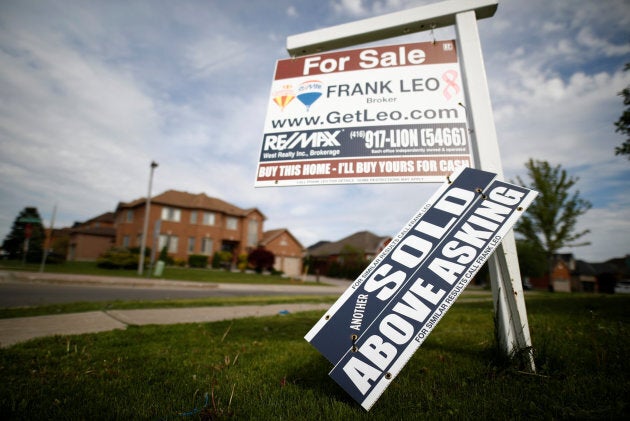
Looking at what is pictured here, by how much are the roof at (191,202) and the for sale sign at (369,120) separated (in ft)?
108

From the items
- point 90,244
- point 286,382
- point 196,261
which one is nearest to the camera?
point 286,382

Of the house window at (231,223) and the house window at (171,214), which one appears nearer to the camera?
the house window at (171,214)

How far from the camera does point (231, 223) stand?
36.2 metres

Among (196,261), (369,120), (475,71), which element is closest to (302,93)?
(369,120)

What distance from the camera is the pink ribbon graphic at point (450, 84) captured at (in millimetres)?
3055

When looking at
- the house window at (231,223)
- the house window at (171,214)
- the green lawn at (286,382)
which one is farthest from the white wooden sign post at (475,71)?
the house window at (231,223)

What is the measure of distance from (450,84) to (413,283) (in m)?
2.38

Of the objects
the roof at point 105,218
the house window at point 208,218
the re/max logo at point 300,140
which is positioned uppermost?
the roof at point 105,218

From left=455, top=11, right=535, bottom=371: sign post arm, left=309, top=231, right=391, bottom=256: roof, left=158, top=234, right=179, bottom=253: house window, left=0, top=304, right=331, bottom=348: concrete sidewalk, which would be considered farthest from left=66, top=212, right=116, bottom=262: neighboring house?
left=455, top=11, right=535, bottom=371: sign post arm

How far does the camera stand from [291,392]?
2010 mm

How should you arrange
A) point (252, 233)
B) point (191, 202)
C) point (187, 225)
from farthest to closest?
point (252, 233) → point (191, 202) → point (187, 225)

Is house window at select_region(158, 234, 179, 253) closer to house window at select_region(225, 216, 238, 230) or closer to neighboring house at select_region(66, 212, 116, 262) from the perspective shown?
house window at select_region(225, 216, 238, 230)

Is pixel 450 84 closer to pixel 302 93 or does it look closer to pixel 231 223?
pixel 302 93

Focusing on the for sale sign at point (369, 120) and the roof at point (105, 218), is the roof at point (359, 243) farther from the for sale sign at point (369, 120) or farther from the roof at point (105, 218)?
the for sale sign at point (369, 120)
